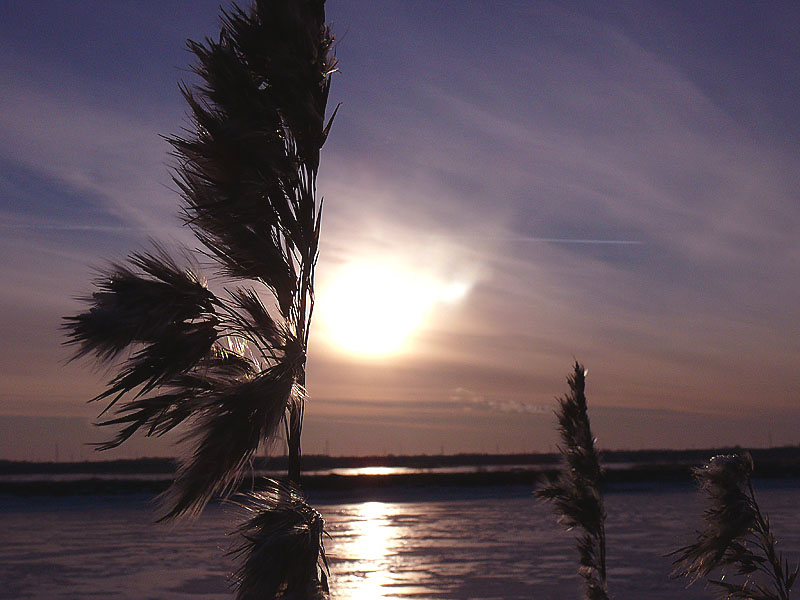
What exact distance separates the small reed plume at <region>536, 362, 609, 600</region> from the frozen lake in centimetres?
300

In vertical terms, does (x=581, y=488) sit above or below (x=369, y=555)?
above

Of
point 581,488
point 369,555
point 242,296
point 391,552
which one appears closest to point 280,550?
point 242,296

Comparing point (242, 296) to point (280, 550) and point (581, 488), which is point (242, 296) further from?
point (581, 488)

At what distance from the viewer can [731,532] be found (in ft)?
15.3

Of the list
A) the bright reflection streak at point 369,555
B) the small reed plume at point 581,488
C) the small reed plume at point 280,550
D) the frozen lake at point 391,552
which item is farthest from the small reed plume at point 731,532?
the bright reflection streak at point 369,555

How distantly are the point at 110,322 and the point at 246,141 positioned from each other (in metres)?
0.93

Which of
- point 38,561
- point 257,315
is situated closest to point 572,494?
point 257,315

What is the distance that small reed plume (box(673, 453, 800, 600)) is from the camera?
466 cm

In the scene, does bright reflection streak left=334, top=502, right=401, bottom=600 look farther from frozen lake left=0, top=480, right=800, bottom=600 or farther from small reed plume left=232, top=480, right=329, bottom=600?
small reed plume left=232, top=480, right=329, bottom=600

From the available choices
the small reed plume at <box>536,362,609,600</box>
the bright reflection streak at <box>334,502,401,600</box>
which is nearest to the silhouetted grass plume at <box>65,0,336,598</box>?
the small reed plume at <box>536,362,609,600</box>

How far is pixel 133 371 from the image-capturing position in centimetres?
267

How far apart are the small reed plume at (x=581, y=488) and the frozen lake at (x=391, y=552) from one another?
2997 mm

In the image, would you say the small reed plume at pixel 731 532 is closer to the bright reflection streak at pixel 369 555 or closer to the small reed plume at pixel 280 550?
the small reed plume at pixel 280 550

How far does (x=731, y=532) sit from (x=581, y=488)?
3.29m
